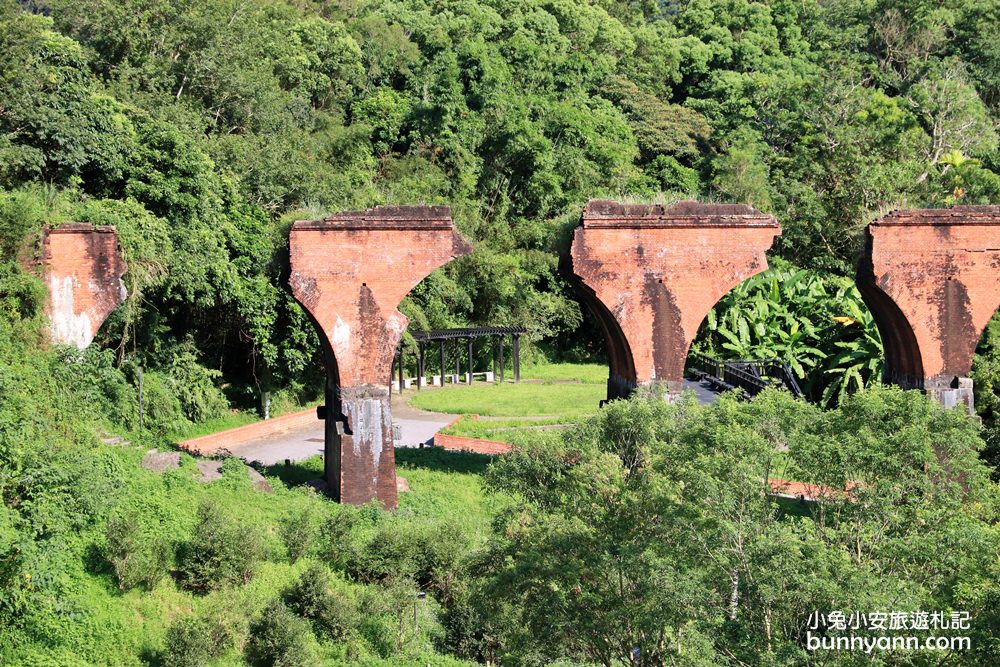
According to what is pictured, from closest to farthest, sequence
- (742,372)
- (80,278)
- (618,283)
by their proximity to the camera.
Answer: (80,278) < (618,283) < (742,372)

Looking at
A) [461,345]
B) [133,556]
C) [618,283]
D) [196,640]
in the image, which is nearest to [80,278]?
[133,556]

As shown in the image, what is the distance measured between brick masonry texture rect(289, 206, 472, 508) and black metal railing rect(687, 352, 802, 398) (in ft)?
32.3

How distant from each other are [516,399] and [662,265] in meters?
10.6

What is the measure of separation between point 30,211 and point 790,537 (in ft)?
35.6

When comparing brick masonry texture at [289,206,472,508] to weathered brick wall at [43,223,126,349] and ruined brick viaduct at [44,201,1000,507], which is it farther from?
weathered brick wall at [43,223,126,349]

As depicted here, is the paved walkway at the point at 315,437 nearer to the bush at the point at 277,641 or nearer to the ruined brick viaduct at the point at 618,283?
the ruined brick viaduct at the point at 618,283

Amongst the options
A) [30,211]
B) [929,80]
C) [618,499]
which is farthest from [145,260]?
[929,80]

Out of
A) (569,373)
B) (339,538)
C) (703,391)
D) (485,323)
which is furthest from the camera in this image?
(485,323)

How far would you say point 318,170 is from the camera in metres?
28.4

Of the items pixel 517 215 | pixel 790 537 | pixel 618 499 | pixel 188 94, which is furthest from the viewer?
pixel 517 215

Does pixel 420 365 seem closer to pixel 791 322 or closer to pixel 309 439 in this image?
pixel 309 439

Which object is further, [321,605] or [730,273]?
[730,273]

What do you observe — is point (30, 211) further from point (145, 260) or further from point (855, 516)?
point (855, 516)

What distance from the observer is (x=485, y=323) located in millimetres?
31344
